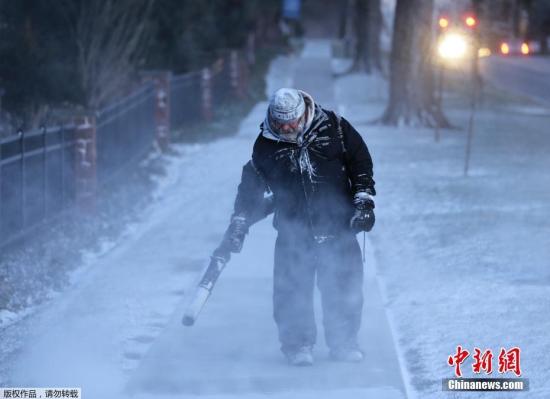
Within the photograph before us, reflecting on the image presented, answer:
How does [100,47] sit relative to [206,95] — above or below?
above

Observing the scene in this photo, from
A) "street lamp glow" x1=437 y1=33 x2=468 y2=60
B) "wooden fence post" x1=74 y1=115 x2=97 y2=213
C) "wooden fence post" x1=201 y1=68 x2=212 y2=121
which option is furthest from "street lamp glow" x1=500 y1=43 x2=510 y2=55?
"wooden fence post" x1=74 y1=115 x2=97 y2=213

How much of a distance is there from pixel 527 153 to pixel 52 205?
33.7 feet

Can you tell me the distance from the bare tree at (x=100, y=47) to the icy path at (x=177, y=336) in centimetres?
618

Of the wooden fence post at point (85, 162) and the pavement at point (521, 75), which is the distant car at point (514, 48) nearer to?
the pavement at point (521, 75)

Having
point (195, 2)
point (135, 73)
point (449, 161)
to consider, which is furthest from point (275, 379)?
point (195, 2)

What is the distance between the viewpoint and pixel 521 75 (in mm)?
48031

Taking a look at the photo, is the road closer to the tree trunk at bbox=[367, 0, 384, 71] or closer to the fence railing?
the tree trunk at bbox=[367, 0, 384, 71]

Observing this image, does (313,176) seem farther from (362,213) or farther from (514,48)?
(514,48)

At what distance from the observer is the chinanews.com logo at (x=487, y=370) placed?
633 centimetres

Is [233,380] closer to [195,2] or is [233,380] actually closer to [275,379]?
[275,379]

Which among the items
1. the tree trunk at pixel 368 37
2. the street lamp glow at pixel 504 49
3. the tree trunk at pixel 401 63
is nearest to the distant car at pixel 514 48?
the street lamp glow at pixel 504 49

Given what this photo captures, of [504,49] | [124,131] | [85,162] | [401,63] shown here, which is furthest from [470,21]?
[504,49]

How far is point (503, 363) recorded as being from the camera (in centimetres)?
673

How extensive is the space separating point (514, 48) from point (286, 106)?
6522cm
